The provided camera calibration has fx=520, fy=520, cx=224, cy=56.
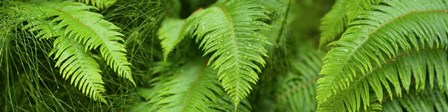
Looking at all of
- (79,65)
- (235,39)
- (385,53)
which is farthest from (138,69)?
(385,53)

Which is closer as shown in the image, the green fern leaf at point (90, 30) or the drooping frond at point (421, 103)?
the green fern leaf at point (90, 30)

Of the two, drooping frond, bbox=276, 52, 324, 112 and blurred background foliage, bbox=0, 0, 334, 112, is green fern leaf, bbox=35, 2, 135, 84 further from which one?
drooping frond, bbox=276, 52, 324, 112

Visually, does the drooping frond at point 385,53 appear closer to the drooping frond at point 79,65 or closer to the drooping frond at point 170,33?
the drooping frond at point 170,33

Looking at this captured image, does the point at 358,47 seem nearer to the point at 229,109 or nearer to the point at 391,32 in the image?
the point at 391,32

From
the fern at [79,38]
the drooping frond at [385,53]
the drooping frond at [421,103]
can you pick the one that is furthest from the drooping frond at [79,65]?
the drooping frond at [421,103]

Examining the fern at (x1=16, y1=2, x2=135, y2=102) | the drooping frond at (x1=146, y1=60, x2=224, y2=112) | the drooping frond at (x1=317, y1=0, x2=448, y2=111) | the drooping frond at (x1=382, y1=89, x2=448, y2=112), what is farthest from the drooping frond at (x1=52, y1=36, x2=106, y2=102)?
the drooping frond at (x1=382, y1=89, x2=448, y2=112)

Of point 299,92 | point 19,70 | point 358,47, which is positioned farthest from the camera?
point 299,92

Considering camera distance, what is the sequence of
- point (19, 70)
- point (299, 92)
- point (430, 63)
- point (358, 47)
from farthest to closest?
point (299, 92) < point (19, 70) < point (430, 63) < point (358, 47)

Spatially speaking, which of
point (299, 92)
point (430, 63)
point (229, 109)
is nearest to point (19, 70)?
point (229, 109)
